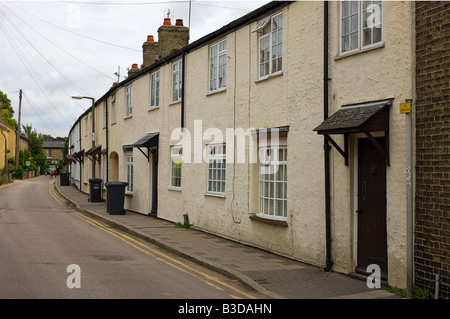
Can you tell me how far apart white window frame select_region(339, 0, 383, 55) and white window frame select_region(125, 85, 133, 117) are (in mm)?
14190

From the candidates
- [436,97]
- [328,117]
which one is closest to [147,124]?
[328,117]

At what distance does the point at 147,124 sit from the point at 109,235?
21.7ft

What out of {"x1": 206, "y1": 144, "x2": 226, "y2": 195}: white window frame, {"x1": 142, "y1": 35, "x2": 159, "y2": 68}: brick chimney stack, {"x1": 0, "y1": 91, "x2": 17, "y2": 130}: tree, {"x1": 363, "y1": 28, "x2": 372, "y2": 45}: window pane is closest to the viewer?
{"x1": 363, "y1": 28, "x2": 372, "y2": 45}: window pane

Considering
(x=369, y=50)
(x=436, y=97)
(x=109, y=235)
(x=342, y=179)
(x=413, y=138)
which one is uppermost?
(x=369, y=50)

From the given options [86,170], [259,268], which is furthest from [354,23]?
[86,170]

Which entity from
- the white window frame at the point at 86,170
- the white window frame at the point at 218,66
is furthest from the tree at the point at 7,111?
the white window frame at the point at 218,66

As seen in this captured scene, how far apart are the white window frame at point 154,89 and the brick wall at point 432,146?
41.3 feet

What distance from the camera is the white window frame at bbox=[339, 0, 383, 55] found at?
821cm

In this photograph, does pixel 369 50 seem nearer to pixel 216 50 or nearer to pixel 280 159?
pixel 280 159

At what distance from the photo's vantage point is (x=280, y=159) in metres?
11.1

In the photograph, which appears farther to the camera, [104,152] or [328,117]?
[104,152]

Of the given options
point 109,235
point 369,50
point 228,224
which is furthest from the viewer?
point 109,235

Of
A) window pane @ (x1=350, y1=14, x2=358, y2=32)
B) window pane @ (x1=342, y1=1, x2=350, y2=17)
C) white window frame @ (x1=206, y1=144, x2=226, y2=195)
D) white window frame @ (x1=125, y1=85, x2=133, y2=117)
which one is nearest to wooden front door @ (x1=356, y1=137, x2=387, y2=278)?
window pane @ (x1=350, y1=14, x2=358, y2=32)

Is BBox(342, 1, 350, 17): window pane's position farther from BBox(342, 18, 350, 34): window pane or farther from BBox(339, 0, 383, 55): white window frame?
BBox(342, 18, 350, 34): window pane
